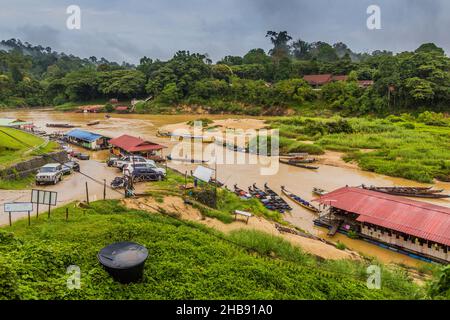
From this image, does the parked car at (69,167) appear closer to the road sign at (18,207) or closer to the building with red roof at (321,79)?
the road sign at (18,207)

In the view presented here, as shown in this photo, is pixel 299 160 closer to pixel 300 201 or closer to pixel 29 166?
pixel 300 201

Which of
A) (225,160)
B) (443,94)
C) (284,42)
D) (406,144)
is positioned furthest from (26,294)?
(284,42)

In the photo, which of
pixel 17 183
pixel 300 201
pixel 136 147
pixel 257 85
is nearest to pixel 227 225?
pixel 300 201

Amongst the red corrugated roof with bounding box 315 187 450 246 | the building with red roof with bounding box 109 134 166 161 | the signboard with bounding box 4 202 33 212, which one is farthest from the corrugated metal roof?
the red corrugated roof with bounding box 315 187 450 246

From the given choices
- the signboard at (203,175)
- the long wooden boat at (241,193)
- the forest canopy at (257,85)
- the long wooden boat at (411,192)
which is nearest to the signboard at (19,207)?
the signboard at (203,175)

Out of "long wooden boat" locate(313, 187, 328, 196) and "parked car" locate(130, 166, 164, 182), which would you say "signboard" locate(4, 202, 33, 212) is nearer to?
"parked car" locate(130, 166, 164, 182)
